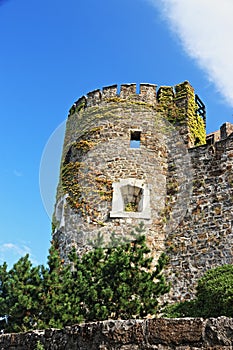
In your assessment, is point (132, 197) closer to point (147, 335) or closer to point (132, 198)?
point (132, 198)

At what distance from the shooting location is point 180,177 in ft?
49.4

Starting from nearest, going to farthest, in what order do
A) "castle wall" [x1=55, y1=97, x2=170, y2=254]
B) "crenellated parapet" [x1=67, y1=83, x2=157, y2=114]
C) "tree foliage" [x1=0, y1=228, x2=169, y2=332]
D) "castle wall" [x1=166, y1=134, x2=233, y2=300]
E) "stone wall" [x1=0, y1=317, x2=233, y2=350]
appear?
"stone wall" [x1=0, y1=317, x2=233, y2=350], "tree foliage" [x1=0, y1=228, x2=169, y2=332], "castle wall" [x1=166, y1=134, x2=233, y2=300], "castle wall" [x1=55, y1=97, x2=170, y2=254], "crenellated parapet" [x1=67, y1=83, x2=157, y2=114]

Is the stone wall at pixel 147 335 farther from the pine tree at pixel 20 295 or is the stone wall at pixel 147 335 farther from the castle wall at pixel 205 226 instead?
the castle wall at pixel 205 226

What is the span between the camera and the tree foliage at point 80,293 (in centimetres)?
952

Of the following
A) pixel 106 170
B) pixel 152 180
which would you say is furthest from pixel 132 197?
pixel 106 170

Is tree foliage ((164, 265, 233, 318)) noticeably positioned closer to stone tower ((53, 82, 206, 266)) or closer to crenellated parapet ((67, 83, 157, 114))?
stone tower ((53, 82, 206, 266))

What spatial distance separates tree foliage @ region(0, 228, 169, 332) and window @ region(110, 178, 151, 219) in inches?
149

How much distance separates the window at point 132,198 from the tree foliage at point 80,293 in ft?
12.4

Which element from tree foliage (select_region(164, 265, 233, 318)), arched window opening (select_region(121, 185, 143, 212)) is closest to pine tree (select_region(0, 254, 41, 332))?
tree foliage (select_region(164, 265, 233, 318))

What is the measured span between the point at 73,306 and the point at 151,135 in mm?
7465

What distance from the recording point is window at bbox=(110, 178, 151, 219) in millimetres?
14289

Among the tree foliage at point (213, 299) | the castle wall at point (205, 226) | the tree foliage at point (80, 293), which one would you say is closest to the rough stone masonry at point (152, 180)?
the castle wall at point (205, 226)

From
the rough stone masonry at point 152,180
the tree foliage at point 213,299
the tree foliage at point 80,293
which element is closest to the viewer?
the tree foliage at point 213,299

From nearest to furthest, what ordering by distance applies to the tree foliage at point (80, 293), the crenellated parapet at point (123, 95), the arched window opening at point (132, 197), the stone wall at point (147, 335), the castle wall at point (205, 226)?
the stone wall at point (147, 335)
the tree foliage at point (80, 293)
the castle wall at point (205, 226)
the arched window opening at point (132, 197)
the crenellated parapet at point (123, 95)
